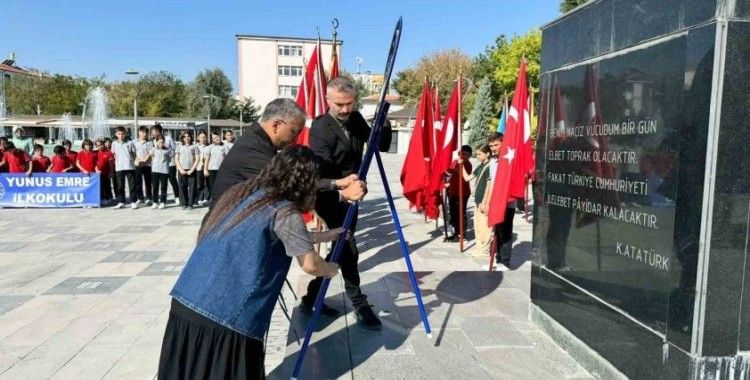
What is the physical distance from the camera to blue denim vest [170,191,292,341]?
2158 millimetres

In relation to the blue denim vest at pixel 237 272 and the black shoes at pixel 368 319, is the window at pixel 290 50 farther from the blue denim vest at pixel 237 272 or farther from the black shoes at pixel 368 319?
the blue denim vest at pixel 237 272

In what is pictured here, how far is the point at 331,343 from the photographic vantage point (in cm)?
390

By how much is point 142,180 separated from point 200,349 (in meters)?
12.1

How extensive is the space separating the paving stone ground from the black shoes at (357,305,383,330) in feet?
0.24

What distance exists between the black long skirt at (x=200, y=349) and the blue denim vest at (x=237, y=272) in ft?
0.16

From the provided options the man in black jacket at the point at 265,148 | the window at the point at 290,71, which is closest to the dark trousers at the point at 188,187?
the man in black jacket at the point at 265,148

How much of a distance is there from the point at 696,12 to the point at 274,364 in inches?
131

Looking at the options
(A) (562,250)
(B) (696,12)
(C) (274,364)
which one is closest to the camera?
(B) (696,12)

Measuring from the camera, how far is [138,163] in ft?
41.2

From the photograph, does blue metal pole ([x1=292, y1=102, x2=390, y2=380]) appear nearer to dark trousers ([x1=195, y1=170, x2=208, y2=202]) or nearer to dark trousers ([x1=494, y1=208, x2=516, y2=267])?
dark trousers ([x1=494, y1=208, x2=516, y2=267])

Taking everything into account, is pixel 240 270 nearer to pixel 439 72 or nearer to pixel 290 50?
pixel 439 72

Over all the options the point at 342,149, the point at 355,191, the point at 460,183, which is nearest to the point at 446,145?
the point at 460,183

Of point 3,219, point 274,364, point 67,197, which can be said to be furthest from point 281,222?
point 67,197

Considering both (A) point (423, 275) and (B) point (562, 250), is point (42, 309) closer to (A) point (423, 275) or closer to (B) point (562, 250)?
(A) point (423, 275)
